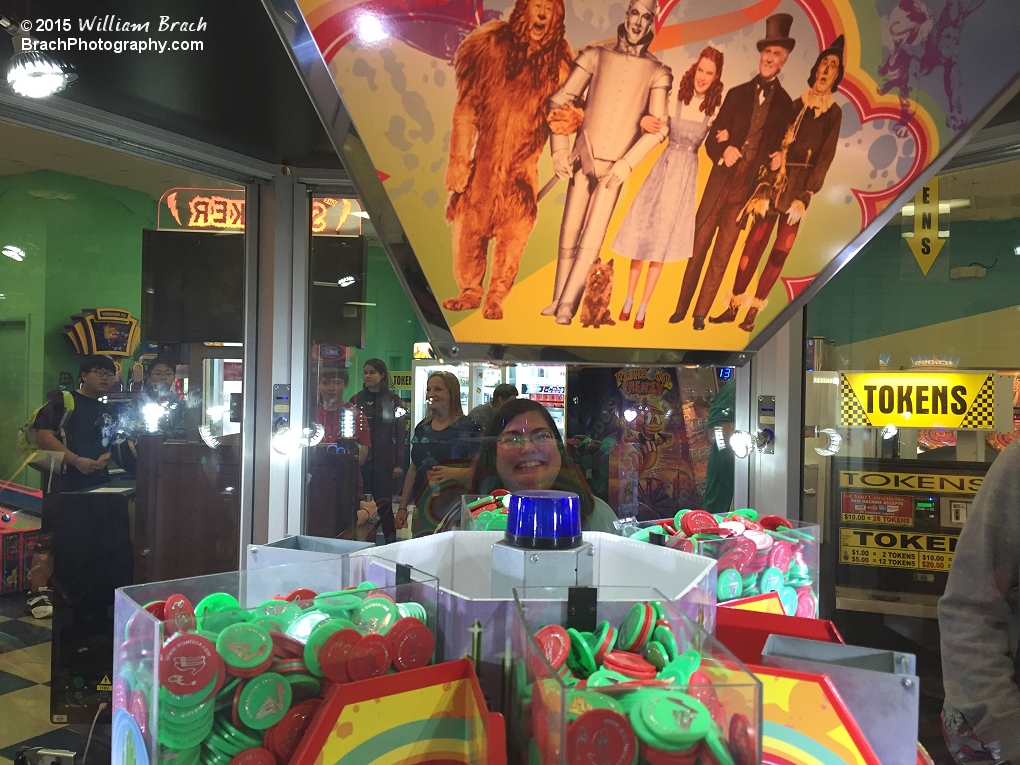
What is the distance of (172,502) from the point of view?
10.4 feet

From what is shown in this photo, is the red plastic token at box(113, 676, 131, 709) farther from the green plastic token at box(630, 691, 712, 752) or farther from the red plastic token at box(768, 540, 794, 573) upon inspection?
the red plastic token at box(768, 540, 794, 573)

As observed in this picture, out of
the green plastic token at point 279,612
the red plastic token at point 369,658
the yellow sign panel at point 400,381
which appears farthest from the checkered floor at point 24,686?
the red plastic token at point 369,658

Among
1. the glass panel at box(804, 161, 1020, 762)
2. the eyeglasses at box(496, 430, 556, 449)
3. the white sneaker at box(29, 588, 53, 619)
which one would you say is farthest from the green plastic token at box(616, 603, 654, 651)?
the white sneaker at box(29, 588, 53, 619)

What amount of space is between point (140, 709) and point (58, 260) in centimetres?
243

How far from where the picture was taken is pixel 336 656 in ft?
2.91

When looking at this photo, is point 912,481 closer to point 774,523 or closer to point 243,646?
point 774,523

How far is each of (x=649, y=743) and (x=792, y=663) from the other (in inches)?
12.4

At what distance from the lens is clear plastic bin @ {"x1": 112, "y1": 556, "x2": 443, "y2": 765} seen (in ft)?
2.71

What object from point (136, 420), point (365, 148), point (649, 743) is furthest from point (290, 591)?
point (136, 420)

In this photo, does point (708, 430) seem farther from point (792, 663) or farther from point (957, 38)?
point (792, 663)

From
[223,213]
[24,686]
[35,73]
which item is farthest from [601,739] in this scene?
[223,213]

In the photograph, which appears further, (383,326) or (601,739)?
(383,326)

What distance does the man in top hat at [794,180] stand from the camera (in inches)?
58.1

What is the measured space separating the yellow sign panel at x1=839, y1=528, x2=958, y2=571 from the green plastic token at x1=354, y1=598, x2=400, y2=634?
2.69 metres
